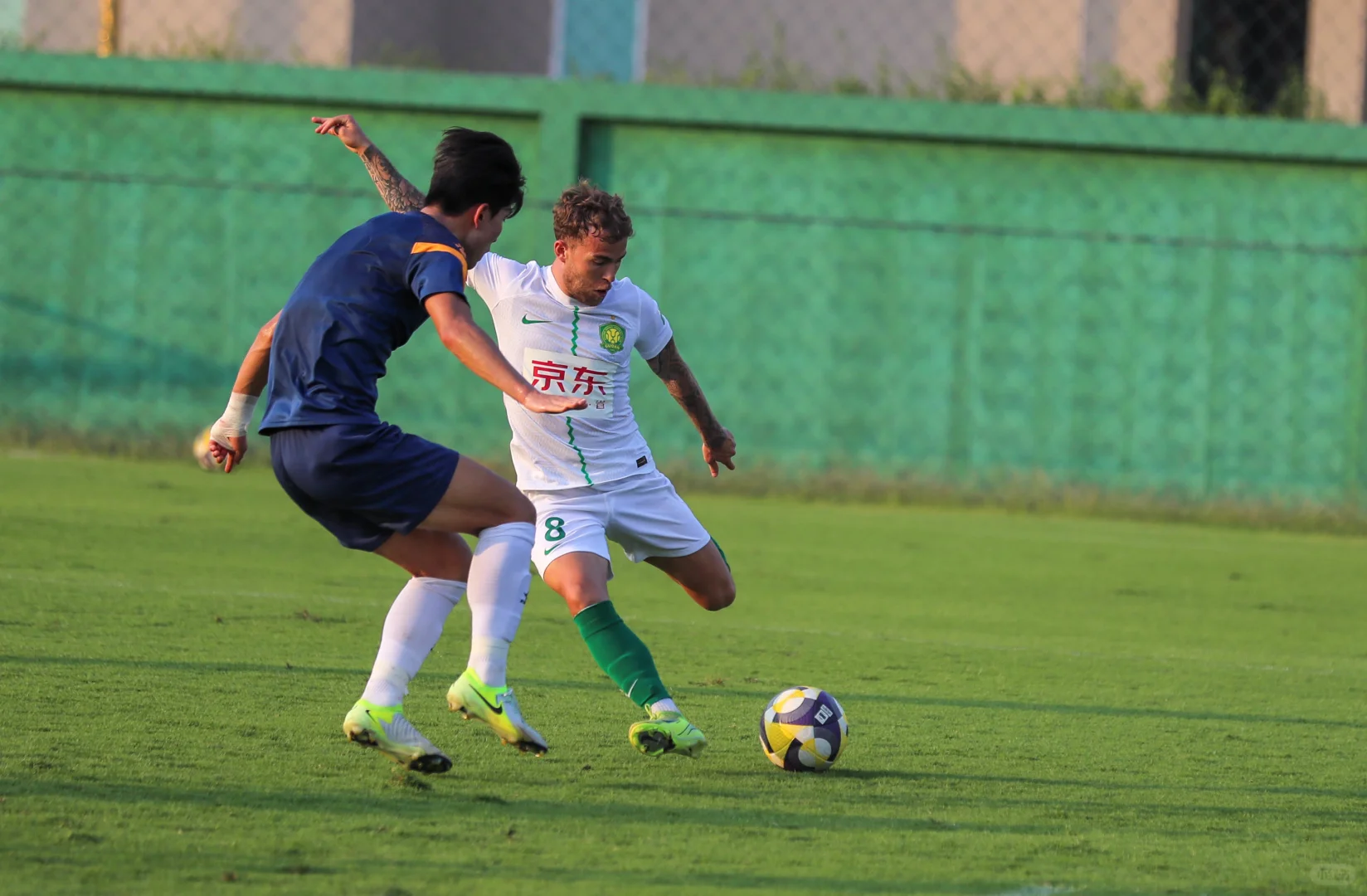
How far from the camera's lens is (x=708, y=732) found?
506 centimetres

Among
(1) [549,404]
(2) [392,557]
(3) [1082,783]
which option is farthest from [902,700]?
(1) [549,404]

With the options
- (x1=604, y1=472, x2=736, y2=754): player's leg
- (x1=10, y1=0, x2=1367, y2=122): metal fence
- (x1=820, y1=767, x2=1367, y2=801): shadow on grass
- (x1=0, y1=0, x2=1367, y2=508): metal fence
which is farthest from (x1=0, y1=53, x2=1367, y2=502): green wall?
(x1=820, y1=767, x2=1367, y2=801): shadow on grass

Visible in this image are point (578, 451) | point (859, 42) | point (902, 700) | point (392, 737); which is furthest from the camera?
point (859, 42)

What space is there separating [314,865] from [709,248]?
9780mm

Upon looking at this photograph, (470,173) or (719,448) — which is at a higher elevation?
(470,173)

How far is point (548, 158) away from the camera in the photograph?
12.8 metres

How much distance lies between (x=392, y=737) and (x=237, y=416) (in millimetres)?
1044

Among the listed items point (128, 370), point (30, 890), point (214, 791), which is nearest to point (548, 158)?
point (128, 370)

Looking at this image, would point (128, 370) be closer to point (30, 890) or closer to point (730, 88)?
point (730, 88)

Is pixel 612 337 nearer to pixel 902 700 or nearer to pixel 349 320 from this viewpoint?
pixel 349 320

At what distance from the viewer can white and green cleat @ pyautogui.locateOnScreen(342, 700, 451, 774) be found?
13.3 feet

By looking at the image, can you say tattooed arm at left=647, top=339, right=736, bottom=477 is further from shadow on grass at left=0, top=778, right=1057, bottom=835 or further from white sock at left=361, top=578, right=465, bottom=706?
shadow on grass at left=0, top=778, right=1057, bottom=835

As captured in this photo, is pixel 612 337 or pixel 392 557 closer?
pixel 392 557

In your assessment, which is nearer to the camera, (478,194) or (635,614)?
(478,194)
